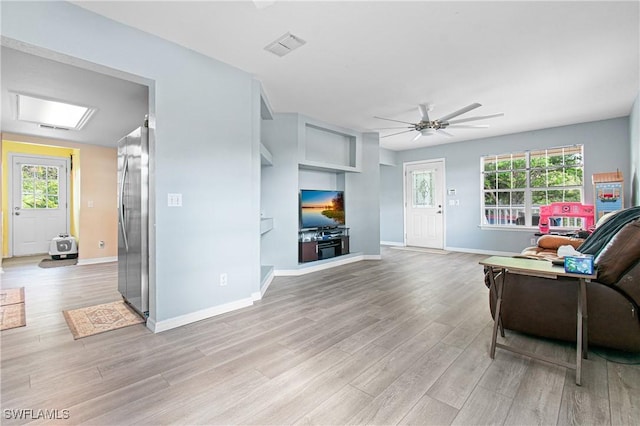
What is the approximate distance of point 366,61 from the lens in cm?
310

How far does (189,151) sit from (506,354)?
10.7 feet

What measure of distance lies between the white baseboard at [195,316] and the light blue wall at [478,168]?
571 centimetres

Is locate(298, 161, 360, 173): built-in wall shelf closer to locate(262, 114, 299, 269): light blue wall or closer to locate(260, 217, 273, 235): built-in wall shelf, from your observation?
locate(262, 114, 299, 269): light blue wall

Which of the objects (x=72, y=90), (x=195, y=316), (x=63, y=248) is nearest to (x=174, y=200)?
(x=195, y=316)

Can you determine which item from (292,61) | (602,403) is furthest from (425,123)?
(602,403)

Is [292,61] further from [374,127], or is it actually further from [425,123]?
[374,127]

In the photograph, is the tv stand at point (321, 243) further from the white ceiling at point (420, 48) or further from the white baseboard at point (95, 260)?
the white baseboard at point (95, 260)

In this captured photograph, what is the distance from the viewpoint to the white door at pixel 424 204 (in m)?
7.32

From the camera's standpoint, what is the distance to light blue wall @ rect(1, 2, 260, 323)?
231 cm

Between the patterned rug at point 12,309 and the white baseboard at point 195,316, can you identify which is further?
the patterned rug at point 12,309

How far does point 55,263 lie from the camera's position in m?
5.66

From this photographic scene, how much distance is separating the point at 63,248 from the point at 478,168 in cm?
950

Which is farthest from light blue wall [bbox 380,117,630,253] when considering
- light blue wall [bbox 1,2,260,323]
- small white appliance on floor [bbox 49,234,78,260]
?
small white appliance on floor [bbox 49,234,78,260]

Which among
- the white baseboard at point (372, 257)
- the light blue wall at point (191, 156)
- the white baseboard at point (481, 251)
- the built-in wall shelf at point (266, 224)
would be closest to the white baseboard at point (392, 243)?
the white baseboard at point (481, 251)
